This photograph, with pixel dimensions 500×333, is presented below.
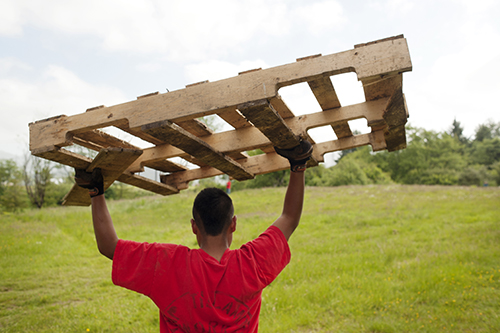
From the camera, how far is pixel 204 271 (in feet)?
7.15

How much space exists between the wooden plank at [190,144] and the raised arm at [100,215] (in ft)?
2.29

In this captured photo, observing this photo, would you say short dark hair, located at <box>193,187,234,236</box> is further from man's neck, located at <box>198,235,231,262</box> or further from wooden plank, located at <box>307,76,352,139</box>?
wooden plank, located at <box>307,76,352,139</box>

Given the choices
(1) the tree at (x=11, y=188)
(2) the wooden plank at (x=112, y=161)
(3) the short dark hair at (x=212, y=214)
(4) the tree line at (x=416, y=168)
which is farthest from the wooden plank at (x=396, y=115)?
(4) the tree line at (x=416, y=168)

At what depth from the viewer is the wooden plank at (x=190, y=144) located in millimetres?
2398

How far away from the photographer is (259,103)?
2.18 meters

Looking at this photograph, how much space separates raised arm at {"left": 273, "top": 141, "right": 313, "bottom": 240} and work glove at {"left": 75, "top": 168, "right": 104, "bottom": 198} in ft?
4.87

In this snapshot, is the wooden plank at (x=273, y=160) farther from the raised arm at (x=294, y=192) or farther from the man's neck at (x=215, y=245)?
the man's neck at (x=215, y=245)

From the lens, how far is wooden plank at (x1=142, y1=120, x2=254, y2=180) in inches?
94.4

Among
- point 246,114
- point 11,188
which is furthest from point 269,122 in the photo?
point 11,188

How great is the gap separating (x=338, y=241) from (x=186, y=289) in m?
11.3

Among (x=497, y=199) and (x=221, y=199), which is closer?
(x=221, y=199)

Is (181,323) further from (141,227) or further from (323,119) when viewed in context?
(141,227)

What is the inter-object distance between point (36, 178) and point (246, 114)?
37730mm

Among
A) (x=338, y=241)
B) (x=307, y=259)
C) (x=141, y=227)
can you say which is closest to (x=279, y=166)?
(x=307, y=259)
